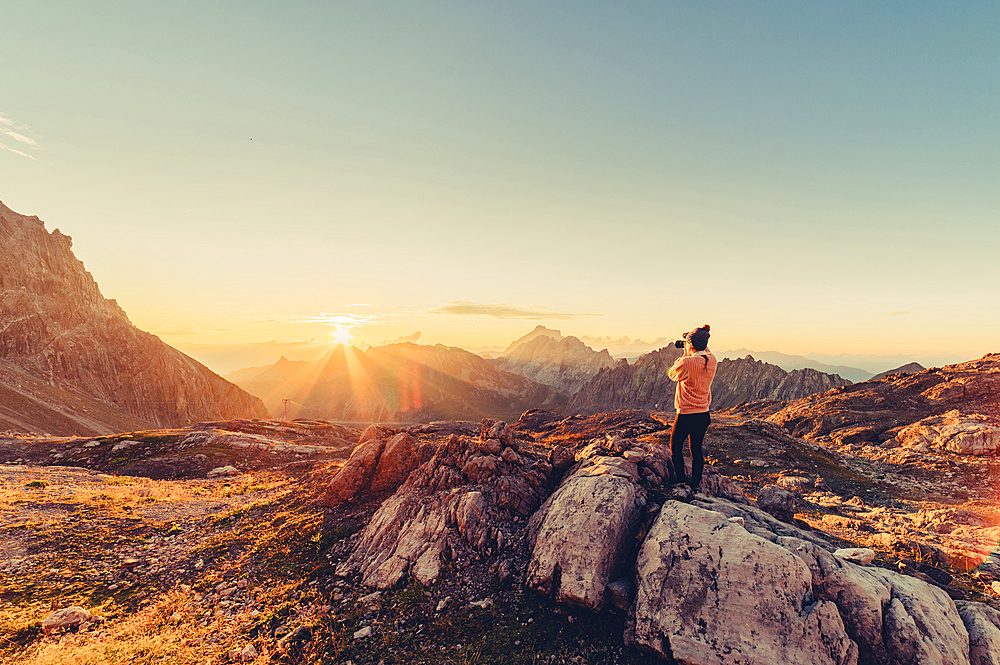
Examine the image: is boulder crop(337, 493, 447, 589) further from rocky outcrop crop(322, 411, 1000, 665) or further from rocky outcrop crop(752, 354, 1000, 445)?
rocky outcrop crop(752, 354, 1000, 445)

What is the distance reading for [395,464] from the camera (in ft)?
60.4

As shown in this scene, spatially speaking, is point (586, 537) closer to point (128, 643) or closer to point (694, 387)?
point (694, 387)

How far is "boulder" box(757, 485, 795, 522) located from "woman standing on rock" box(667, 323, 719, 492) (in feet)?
14.5

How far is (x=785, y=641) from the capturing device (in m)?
8.05

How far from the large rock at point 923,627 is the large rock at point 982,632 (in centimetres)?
16

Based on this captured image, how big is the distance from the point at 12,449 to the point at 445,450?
56.7 m

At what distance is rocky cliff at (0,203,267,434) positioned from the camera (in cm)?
9075

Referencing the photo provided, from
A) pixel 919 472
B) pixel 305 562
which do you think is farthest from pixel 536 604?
pixel 919 472

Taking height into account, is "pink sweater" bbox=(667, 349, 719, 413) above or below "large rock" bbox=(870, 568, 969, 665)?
above

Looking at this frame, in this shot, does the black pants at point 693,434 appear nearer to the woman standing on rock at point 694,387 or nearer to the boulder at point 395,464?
the woman standing on rock at point 694,387

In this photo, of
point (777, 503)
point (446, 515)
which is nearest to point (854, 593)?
point (777, 503)

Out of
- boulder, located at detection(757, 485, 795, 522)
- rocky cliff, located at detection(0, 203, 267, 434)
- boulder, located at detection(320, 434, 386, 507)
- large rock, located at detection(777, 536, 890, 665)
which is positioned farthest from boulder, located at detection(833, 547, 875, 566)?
rocky cliff, located at detection(0, 203, 267, 434)

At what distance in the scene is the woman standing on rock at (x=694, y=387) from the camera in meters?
11.4

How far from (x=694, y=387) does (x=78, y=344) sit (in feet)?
496
